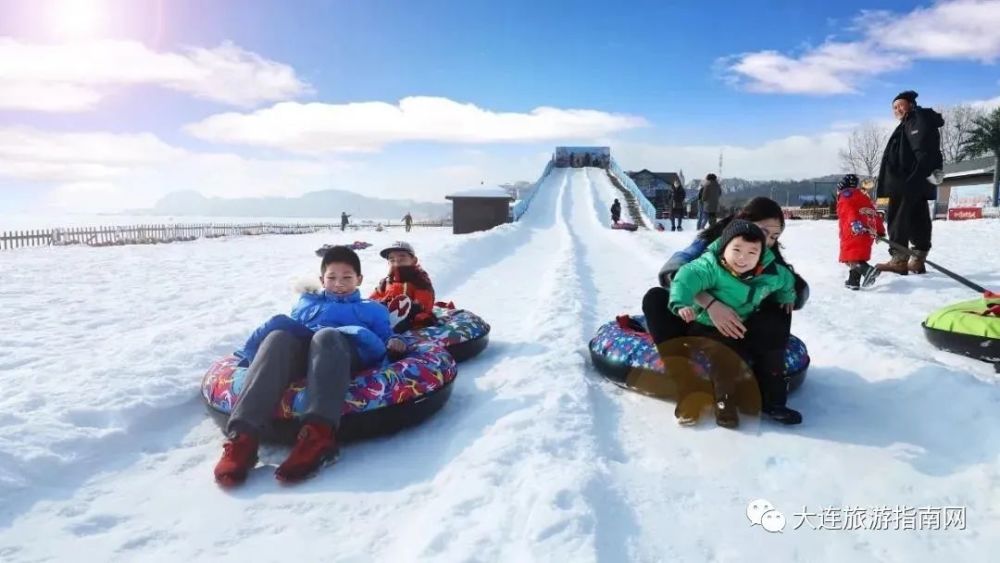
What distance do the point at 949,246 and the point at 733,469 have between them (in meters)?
9.74

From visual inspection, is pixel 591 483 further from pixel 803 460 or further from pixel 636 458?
pixel 803 460

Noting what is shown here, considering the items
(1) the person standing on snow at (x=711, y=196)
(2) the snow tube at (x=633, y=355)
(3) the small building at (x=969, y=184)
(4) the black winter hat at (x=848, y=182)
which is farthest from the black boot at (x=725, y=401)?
(3) the small building at (x=969, y=184)

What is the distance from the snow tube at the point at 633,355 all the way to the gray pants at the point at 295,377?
167 centimetres

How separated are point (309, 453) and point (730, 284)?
2303 millimetres

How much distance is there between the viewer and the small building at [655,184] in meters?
41.6

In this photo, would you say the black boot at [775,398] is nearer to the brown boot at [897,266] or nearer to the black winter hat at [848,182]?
the brown boot at [897,266]

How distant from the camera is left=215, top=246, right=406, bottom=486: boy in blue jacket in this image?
274 centimetres

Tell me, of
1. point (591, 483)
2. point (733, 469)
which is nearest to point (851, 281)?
point (733, 469)

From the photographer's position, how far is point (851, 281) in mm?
7156

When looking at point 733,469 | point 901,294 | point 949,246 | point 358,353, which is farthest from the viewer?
point 949,246

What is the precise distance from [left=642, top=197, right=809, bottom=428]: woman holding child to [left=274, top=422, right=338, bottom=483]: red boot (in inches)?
72.4

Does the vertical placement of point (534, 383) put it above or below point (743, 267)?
below

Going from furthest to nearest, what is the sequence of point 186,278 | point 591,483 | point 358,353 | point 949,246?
point 186,278
point 949,246
point 358,353
point 591,483

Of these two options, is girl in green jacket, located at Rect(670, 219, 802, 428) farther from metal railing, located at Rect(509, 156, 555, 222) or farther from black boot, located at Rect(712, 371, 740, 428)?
metal railing, located at Rect(509, 156, 555, 222)
